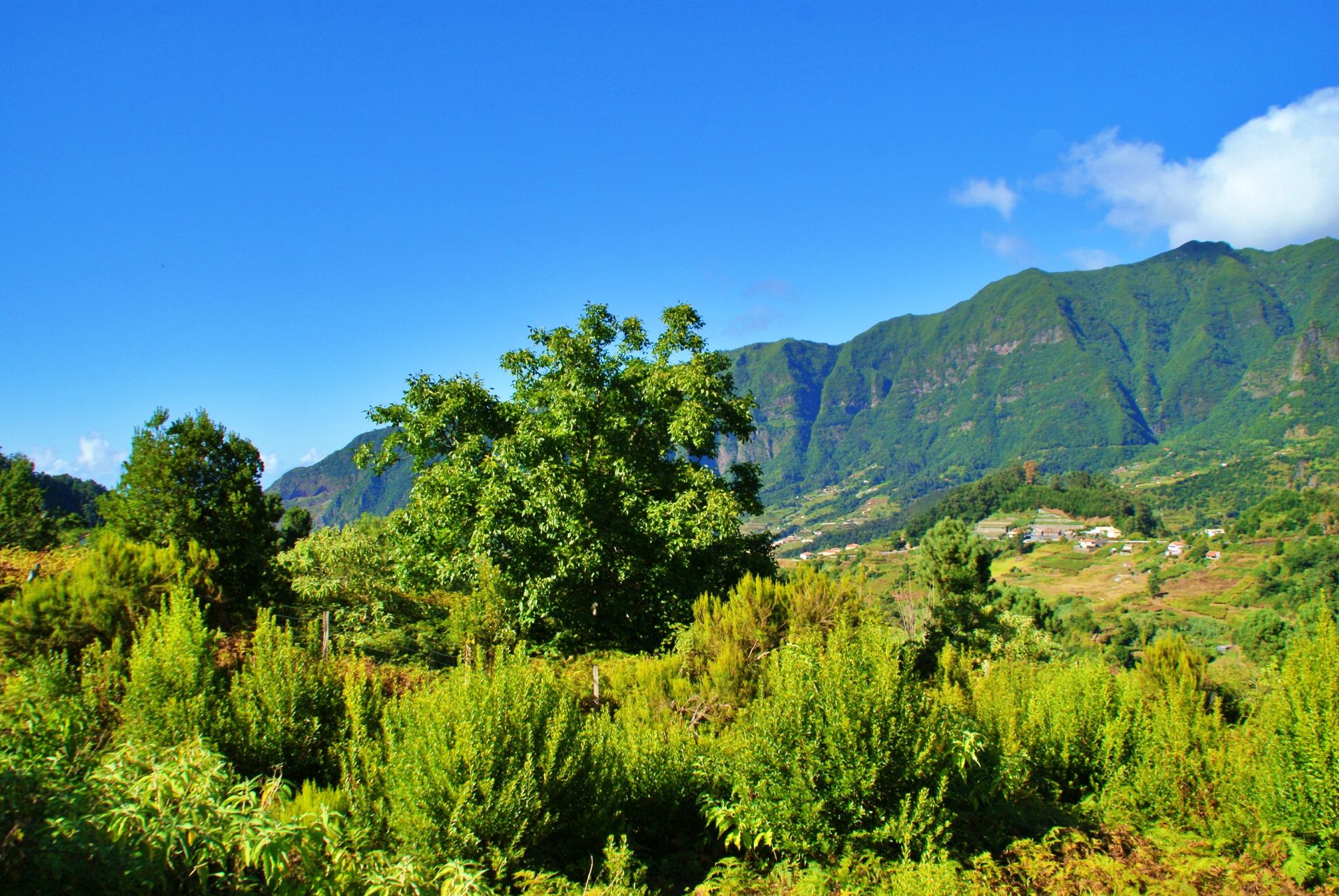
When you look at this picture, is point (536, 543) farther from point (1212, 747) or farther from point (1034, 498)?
point (1034, 498)

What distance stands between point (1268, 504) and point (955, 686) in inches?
5051

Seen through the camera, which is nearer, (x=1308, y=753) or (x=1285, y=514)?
(x=1308, y=753)

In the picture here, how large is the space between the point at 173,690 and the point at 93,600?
12.1 feet

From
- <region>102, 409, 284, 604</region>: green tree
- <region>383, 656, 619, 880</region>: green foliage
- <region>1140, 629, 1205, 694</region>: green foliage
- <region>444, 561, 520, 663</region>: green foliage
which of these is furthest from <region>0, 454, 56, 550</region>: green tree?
<region>1140, 629, 1205, 694</region>: green foliage

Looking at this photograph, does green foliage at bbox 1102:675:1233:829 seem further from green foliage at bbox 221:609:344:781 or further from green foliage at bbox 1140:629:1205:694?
green foliage at bbox 221:609:344:781

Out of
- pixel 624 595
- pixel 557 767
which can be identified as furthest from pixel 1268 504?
pixel 557 767

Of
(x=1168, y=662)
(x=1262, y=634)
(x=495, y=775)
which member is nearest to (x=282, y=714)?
(x=495, y=775)

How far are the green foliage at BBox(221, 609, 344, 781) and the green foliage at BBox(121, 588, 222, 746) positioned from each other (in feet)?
0.67

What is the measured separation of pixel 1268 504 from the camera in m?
104

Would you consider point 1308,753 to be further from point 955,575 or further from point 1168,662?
point 955,575

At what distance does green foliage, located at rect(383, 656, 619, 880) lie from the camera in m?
3.99

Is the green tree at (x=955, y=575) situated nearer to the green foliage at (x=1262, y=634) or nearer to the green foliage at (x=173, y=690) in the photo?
the green foliage at (x=1262, y=634)

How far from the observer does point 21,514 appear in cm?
2038

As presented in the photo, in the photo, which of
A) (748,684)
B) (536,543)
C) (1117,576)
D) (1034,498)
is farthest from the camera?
(1034,498)
